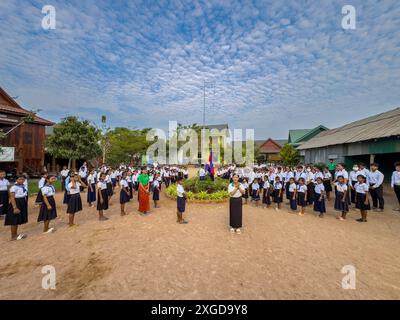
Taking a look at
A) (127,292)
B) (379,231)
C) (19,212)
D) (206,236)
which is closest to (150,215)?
(206,236)

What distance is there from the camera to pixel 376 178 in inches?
316

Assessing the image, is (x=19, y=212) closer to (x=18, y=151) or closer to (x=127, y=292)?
(x=127, y=292)

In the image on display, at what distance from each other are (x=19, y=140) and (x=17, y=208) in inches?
631

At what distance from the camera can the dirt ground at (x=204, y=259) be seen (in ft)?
10.8

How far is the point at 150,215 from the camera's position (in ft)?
25.6

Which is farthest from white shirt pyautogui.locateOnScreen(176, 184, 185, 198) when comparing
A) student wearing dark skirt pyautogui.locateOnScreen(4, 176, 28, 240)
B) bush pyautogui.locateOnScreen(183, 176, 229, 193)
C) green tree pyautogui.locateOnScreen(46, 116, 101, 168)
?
green tree pyautogui.locateOnScreen(46, 116, 101, 168)

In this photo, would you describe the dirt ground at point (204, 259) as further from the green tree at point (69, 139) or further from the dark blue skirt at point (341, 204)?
the green tree at point (69, 139)

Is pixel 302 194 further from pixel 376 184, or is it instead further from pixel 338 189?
pixel 376 184

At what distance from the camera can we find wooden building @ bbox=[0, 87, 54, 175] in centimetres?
1518

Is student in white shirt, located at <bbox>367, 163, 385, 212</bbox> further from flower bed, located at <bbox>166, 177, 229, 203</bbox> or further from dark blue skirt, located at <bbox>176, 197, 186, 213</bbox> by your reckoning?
dark blue skirt, located at <bbox>176, 197, 186, 213</bbox>

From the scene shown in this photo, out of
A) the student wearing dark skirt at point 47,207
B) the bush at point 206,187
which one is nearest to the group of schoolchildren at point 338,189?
the bush at point 206,187

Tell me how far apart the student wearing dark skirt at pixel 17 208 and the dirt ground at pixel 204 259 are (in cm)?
37

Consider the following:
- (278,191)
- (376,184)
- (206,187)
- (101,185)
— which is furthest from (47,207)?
(376,184)
